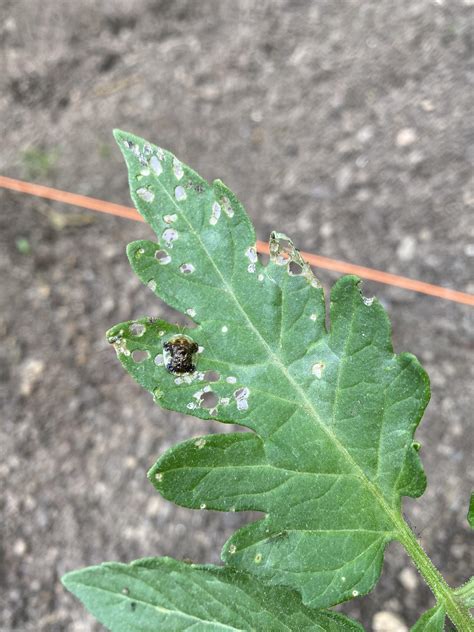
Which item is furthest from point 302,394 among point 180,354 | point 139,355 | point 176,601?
point 139,355

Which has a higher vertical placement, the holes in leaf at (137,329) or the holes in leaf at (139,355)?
the holes in leaf at (137,329)

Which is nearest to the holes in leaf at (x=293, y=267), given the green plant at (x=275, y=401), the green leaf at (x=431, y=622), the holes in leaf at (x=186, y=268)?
the green plant at (x=275, y=401)

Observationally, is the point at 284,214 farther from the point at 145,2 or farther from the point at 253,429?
the point at 253,429

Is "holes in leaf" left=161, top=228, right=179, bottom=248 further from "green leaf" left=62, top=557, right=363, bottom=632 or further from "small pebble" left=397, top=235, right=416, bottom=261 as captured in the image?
"small pebble" left=397, top=235, right=416, bottom=261

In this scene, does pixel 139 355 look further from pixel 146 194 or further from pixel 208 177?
pixel 146 194

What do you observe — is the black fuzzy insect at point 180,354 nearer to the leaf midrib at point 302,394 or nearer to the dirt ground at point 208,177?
the leaf midrib at point 302,394

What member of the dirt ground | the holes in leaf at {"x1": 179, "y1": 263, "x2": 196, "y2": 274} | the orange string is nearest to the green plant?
the holes in leaf at {"x1": 179, "y1": 263, "x2": 196, "y2": 274}
